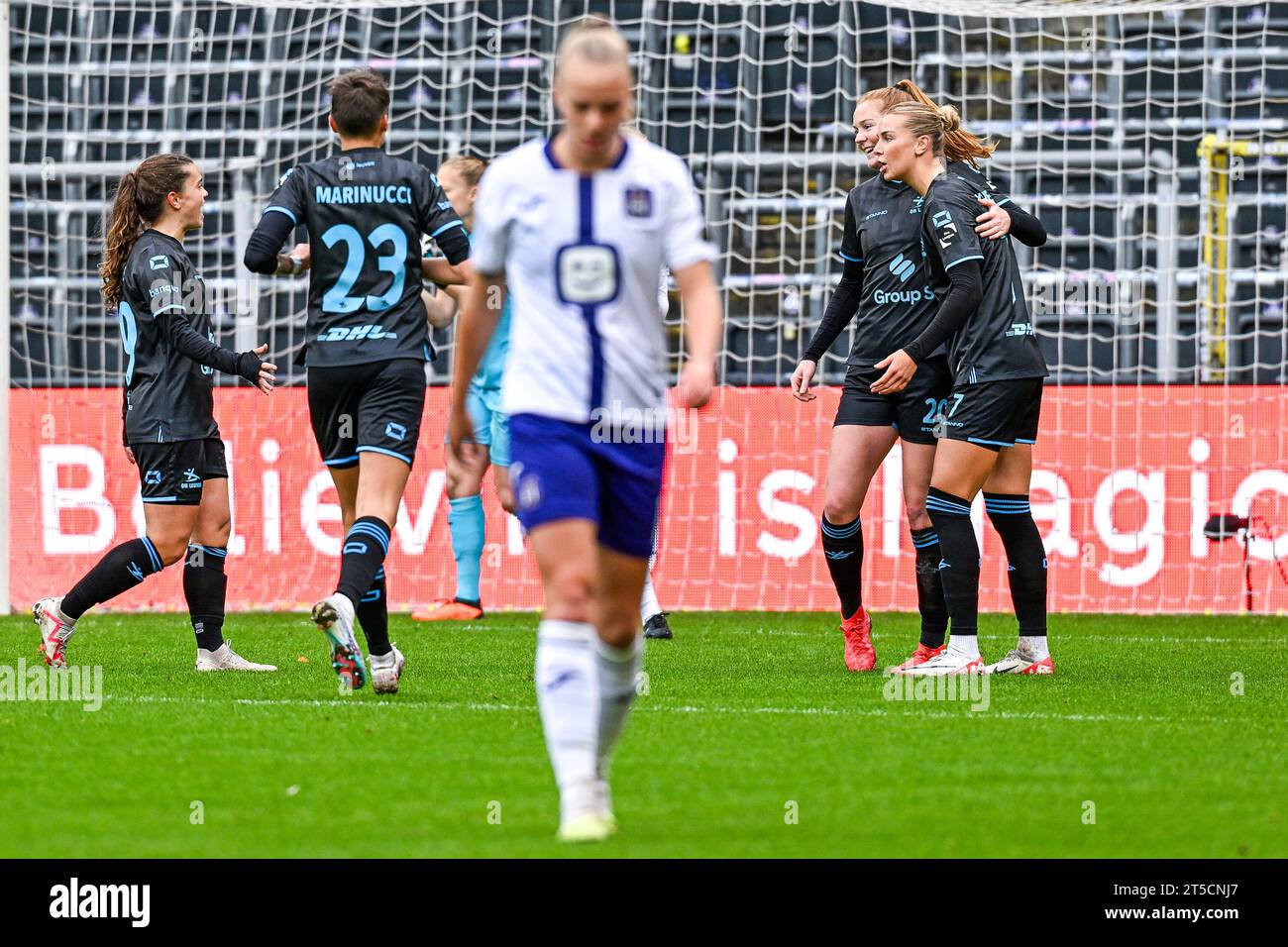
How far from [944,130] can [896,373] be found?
1028 mm

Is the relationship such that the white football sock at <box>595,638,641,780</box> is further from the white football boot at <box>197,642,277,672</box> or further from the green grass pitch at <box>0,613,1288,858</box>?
the white football boot at <box>197,642,277,672</box>

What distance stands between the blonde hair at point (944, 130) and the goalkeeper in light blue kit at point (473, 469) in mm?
2258

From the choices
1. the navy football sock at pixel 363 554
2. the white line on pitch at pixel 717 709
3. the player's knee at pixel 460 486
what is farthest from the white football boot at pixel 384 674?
the player's knee at pixel 460 486

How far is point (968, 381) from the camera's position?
6.64m

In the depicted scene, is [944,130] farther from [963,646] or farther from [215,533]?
[215,533]

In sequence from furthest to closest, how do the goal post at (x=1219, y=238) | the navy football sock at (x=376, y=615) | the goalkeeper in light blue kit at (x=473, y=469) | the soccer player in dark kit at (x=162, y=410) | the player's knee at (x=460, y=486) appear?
the goal post at (x=1219, y=238) < the player's knee at (x=460, y=486) < the goalkeeper in light blue kit at (x=473, y=469) < the soccer player in dark kit at (x=162, y=410) < the navy football sock at (x=376, y=615)

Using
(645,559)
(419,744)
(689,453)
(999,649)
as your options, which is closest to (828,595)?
(689,453)

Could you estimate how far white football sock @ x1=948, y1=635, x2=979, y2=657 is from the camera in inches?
261

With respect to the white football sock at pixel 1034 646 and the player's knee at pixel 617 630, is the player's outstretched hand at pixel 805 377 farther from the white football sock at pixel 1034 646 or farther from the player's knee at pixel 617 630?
the player's knee at pixel 617 630

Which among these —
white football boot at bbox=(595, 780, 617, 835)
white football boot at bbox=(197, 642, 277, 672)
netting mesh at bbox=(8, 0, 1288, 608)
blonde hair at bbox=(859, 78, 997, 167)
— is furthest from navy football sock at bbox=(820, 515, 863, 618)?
netting mesh at bbox=(8, 0, 1288, 608)

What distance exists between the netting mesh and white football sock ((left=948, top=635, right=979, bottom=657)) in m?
4.63

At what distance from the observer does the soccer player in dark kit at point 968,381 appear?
6.48 metres

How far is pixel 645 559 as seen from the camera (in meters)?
3.89
